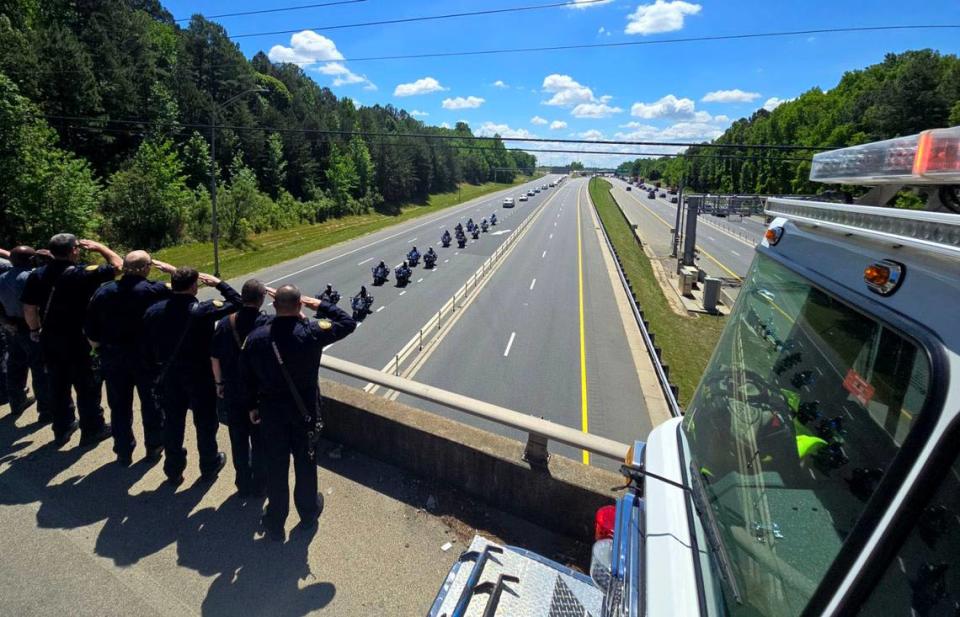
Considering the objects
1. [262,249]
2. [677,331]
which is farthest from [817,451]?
[262,249]

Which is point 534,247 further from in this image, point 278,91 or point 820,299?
point 278,91

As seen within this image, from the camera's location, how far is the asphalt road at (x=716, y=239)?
121ft

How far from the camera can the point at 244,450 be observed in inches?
156

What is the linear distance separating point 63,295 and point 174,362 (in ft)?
5.09

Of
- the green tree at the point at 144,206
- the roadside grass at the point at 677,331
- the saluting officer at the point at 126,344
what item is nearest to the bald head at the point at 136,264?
the saluting officer at the point at 126,344

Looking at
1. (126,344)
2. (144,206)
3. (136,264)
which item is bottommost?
(126,344)

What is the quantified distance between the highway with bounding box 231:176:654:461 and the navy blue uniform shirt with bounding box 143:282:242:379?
27.7 feet

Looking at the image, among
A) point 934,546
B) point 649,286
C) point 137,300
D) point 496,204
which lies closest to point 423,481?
point 137,300

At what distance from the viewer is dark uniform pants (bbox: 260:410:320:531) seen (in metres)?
3.54

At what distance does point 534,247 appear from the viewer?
42531 millimetres

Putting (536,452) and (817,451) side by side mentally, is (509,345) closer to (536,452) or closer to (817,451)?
(536,452)

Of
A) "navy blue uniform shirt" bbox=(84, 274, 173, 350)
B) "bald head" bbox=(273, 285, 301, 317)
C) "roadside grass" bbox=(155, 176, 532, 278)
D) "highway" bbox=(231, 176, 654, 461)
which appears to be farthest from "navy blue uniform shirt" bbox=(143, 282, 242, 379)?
"roadside grass" bbox=(155, 176, 532, 278)

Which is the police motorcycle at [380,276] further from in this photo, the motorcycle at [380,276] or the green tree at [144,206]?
the green tree at [144,206]

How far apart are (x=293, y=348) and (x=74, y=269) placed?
9.27 feet
